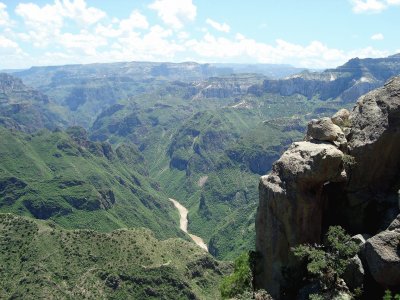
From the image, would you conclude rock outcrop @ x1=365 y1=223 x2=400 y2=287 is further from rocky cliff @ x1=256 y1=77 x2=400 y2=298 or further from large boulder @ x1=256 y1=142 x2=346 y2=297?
large boulder @ x1=256 y1=142 x2=346 y2=297

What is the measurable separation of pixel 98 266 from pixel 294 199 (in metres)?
118

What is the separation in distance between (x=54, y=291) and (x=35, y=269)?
1429 centimetres

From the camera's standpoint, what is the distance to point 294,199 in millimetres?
49438

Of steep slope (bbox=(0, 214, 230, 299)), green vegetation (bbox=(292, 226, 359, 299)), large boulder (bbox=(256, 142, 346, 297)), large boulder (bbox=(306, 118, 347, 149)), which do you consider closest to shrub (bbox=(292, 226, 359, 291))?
green vegetation (bbox=(292, 226, 359, 299))

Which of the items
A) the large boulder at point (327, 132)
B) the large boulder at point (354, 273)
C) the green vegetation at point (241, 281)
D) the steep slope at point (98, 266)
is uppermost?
the large boulder at point (327, 132)

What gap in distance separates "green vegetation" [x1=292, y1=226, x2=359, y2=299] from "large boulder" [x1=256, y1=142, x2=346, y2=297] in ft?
13.3

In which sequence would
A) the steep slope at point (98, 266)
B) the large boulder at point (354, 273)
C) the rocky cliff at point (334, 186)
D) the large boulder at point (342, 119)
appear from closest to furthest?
the large boulder at point (354, 273) < the rocky cliff at point (334, 186) < the large boulder at point (342, 119) < the steep slope at point (98, 266)

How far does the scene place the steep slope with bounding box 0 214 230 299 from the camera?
14400cm

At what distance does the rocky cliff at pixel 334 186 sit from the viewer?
1932 inches

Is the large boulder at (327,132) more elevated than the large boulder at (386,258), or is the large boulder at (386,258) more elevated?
Result: the large boulder at (327,132)

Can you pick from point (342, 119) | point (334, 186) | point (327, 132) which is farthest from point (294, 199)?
point (342, 119)

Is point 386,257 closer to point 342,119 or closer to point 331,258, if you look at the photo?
point 331,258

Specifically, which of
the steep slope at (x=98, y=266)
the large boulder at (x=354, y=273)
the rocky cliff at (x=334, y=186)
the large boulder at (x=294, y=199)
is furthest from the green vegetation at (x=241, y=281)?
the steep slope at (x=98, y=266)

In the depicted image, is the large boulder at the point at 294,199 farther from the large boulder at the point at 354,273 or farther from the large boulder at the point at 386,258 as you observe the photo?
the large boulder at the point at 386,258
